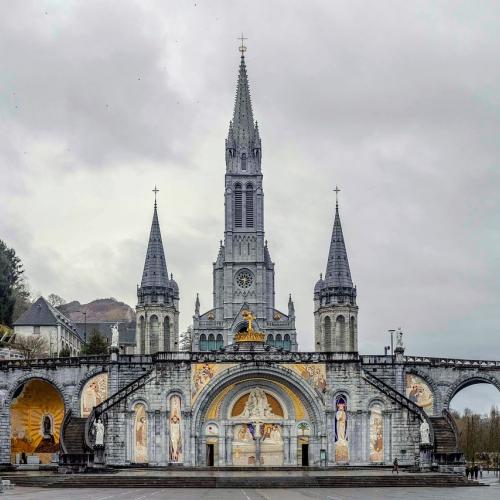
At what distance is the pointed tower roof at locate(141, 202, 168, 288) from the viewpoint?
120 meters

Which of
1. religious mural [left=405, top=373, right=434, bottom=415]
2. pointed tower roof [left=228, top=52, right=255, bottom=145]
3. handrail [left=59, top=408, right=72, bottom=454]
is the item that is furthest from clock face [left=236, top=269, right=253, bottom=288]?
handrail [left=59, top=408, right=72, bottom=454]

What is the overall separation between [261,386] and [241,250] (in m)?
65.5

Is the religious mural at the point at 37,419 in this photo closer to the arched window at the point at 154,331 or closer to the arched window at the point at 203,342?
the arched window at the point at 154,331

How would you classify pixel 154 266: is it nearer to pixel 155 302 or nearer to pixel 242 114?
pixel 155 302

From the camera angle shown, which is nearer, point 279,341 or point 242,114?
point 279,341

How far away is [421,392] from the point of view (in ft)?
243

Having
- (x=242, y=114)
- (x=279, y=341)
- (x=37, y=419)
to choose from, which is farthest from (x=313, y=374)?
(x=242, y=114)

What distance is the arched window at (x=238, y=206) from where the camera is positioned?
136875 millimetres

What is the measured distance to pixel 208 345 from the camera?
130m

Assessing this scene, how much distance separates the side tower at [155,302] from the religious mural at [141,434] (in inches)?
1947

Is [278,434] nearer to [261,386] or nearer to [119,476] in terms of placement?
[261,386]

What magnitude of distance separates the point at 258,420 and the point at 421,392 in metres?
12.0

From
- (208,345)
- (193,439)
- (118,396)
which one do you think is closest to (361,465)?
(193,439)

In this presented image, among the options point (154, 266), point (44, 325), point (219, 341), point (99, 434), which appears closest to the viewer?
point (99, 434)
